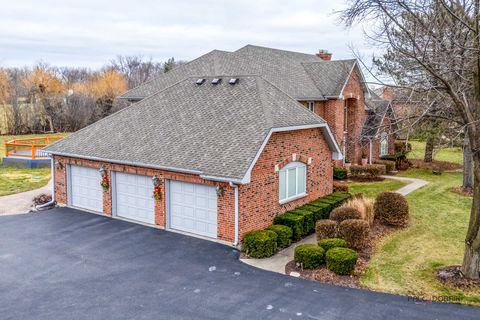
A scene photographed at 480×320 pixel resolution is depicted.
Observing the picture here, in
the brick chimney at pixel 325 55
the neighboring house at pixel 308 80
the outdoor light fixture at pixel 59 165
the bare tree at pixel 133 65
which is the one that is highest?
the bare tree at pixel 133 65

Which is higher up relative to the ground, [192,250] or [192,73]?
[192,73]

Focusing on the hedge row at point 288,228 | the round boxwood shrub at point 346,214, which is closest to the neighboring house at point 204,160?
the hedge row at point 288,228

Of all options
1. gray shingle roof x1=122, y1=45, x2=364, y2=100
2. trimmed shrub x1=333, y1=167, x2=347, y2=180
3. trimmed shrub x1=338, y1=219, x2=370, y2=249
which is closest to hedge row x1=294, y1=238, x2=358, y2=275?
trimmed shrub x1=338, y1=219, x2=370, y2=249

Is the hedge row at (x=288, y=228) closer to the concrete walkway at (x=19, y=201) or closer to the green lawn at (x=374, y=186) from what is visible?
the green lawn at (x=374, y=186)

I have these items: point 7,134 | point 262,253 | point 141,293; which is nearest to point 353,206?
point 262,253

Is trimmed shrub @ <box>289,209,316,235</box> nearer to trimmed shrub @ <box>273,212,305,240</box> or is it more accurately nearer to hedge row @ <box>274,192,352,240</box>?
hedge row @ <box>274,192,352,240</box>

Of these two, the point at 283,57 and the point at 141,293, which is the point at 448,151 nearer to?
the point at 283,57
